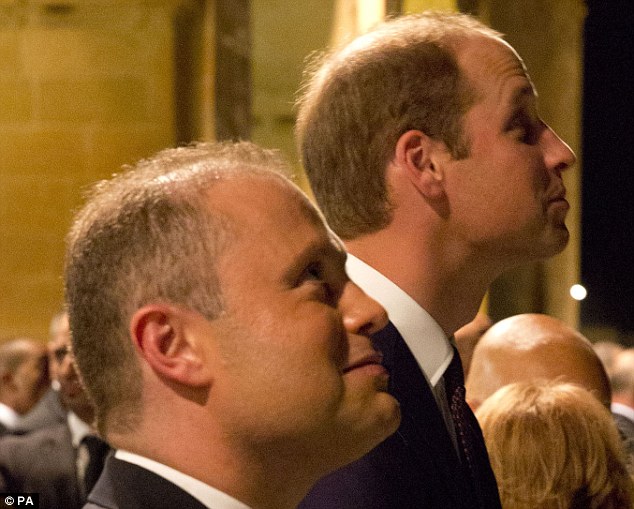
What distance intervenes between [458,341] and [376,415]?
2.58 meters

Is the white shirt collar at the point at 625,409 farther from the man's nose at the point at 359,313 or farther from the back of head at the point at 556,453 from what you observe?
the man's nose at the point at 359,313

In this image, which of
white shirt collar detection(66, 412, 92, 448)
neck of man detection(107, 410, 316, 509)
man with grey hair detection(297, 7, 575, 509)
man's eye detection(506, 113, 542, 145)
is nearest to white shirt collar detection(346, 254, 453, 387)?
man with grey hair detection(297, 7, 575, 509)

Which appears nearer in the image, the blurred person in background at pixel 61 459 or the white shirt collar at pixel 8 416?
the blurred person in background at pixel 61 459

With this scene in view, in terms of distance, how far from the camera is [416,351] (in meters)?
2.14

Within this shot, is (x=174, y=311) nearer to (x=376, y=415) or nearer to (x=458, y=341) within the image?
(x=376, y=415)

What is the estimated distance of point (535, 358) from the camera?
3.26 metres

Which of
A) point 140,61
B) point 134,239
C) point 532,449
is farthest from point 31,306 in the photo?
point 134,239

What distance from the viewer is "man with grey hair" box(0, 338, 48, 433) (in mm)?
6723

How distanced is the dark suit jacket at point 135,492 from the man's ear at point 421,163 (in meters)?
0.90

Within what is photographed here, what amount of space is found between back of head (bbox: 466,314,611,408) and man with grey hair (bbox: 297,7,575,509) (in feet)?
3.20

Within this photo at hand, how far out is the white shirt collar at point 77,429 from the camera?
16.2ft

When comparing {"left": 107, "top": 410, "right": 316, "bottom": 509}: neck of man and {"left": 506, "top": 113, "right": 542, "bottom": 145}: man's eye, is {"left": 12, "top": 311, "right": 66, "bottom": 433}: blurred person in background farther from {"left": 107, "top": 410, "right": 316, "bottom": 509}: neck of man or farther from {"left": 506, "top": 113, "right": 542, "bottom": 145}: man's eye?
{"left": 107, "top": 410, "right": 316, "bottom": 509}: neck of man

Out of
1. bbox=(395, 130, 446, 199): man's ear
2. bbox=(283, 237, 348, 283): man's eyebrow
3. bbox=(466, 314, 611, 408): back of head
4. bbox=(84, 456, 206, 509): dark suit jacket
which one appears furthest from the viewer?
bbox=(466, 314, 611, 408): back of head

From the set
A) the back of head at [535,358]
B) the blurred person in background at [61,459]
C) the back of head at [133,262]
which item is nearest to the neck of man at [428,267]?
the back of head at [133,262]
